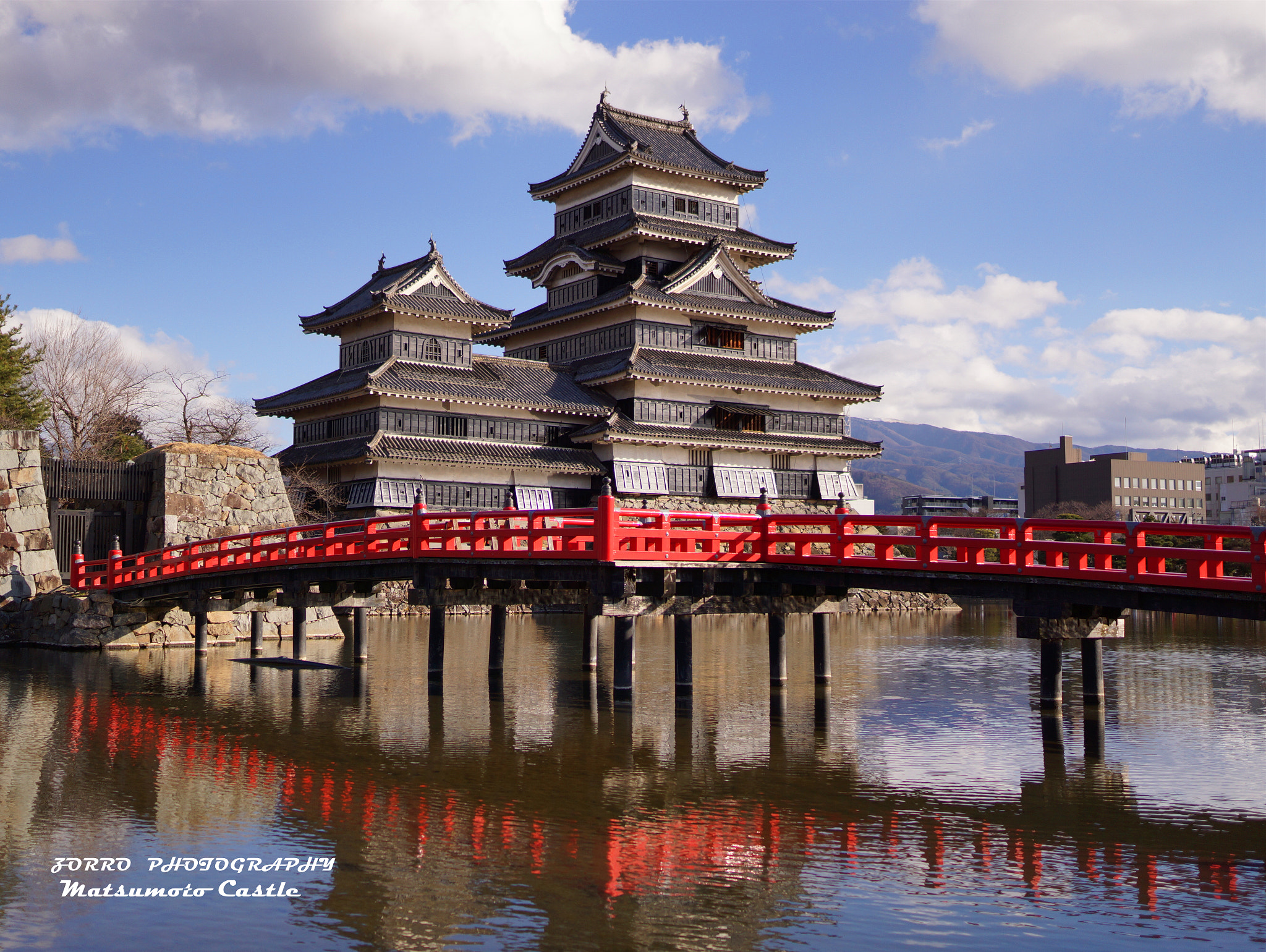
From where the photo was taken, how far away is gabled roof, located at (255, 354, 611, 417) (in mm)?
50594

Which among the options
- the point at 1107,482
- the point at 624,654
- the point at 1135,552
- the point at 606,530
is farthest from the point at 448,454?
the point at 1107,482

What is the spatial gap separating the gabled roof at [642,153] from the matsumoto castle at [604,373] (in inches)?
4.4

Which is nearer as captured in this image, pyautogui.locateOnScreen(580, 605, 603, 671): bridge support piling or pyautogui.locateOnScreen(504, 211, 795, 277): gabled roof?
pyautogui.locateOnScreen(580, 605, 603, 671): bridge support piling

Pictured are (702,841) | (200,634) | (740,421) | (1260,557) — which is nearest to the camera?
(702,841)

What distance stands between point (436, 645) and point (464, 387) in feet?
89.1

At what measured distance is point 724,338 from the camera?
6097 centimetres

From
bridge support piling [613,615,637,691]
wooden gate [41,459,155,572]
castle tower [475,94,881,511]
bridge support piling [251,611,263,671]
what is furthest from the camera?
castle tower [475,94,881,511]

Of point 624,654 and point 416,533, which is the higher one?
point 416,533

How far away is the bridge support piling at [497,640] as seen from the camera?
27.0 m

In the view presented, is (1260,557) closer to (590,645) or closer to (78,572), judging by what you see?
(590,645)

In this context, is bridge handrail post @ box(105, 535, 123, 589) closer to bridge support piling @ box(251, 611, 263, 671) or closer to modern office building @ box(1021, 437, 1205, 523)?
bridge support piling @ box(251, 611, 263, 671)

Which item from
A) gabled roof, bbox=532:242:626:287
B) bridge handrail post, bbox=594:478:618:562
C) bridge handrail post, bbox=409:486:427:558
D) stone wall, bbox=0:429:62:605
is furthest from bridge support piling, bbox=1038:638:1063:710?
gabled roof, bbox=532:242:626:287

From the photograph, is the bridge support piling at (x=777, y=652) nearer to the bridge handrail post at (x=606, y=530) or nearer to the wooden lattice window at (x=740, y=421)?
the bridge handrail post at (x=606, y=530)

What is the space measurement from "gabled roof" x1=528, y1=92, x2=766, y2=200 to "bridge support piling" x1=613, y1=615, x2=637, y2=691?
3911 centimetres
